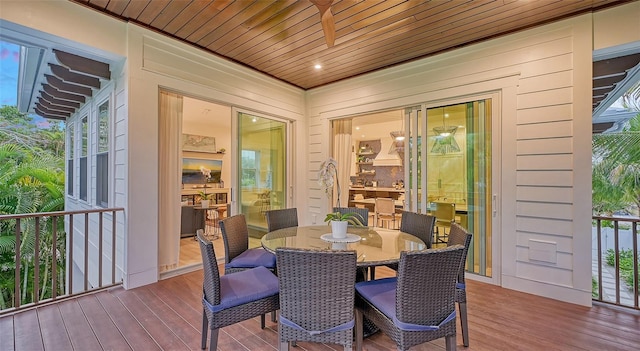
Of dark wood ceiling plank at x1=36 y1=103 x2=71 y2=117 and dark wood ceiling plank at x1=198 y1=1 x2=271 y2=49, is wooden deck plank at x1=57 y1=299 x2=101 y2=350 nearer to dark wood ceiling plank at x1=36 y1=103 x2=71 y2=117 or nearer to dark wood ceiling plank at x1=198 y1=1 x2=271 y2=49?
dark wood ceiling plank at x1=198 y1=1 x2=271 y2=49

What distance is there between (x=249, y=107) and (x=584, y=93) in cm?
408

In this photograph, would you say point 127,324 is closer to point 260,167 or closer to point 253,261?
point 253,261

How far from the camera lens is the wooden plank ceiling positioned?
2666mm

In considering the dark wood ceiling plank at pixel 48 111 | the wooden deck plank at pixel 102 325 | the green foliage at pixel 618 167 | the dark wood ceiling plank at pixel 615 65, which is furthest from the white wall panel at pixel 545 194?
the dark wood ceiling plank at pixel 48 111

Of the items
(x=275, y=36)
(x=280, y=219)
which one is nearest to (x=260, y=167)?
(x=280, y=219)

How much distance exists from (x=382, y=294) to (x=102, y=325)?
234cm

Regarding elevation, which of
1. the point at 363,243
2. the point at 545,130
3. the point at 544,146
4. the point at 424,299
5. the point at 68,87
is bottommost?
the point at 424,299

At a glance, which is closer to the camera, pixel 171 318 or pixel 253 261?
pixel 171 318

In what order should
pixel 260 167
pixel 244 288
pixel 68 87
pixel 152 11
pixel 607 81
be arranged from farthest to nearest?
1. pixel 260 167
2. pixel 68 87
3. pixel 607 81
4. pixel 152 11
5. pixel 244 288

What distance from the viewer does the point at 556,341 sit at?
82.9 inches

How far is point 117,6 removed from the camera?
2.74 metres

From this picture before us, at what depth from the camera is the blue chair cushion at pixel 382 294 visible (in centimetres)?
165

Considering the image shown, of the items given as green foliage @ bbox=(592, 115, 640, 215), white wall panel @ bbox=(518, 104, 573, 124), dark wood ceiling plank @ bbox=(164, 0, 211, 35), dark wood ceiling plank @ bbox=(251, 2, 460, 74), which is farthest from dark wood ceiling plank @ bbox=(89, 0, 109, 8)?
green foliage @ bbox=(592, 115, 640, 215)

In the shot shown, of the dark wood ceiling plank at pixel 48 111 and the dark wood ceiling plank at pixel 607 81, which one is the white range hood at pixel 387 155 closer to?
the dark wood ceiling plank at pixel 607 81
